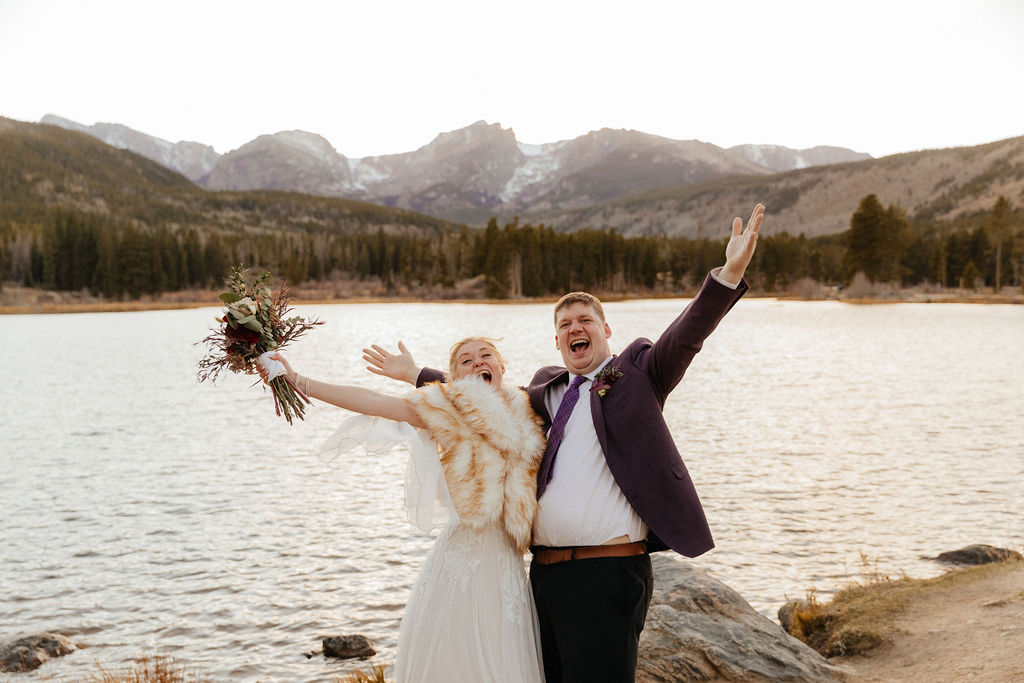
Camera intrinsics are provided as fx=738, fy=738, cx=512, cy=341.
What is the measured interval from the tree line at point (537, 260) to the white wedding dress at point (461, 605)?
103m

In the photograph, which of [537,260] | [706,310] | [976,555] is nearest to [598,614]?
[706,310]

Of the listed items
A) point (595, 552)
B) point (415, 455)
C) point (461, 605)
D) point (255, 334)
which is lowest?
point (461, 605)

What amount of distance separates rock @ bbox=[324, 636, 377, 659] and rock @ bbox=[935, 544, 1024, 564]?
7.48 m

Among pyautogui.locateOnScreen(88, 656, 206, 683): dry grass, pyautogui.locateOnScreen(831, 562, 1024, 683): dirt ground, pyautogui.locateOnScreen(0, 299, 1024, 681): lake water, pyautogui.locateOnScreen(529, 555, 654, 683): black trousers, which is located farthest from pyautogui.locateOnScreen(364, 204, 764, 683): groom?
pyautogui.locateOnScreen(0, 299, 1024, 681): lake water

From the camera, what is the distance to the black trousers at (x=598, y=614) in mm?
3309

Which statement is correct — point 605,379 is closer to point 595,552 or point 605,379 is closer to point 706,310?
point 706,310

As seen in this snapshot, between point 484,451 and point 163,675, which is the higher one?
point 484,451

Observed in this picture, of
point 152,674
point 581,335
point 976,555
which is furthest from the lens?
point 976,555

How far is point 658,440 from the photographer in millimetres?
3422

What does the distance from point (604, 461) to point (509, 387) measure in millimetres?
661

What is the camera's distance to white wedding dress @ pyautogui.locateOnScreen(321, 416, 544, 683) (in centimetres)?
353

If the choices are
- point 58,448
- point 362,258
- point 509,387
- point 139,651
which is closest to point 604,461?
point 509,387

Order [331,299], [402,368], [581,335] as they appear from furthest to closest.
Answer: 1. [331,299]
2. [402,368]
3. [581,335]

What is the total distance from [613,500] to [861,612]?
5.31 meters
